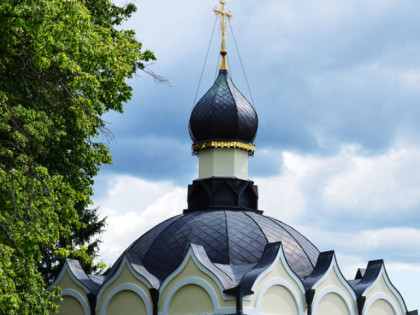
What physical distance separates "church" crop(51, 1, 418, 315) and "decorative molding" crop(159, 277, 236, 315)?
24mm

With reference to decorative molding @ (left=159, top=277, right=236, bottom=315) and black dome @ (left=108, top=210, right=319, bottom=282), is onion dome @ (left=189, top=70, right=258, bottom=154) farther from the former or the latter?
decorative molding @ (left=159, top=277, right=236, bottom=315)

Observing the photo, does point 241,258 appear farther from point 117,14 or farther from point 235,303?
point 117,14

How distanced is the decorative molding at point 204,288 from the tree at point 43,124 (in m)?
3.54

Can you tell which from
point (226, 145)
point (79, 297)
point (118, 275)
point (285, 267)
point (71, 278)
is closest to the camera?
point (285, 267)

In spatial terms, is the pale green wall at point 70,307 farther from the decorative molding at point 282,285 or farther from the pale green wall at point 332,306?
the pale green wall at point 332,306

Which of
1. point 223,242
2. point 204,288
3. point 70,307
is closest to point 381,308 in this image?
point 223,242

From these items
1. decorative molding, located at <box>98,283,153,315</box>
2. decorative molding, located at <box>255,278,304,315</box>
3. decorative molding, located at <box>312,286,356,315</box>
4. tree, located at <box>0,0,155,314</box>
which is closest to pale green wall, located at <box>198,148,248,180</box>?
decorative molding, located at <box>98,283,153,315</box>

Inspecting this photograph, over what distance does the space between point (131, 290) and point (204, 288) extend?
2.17m

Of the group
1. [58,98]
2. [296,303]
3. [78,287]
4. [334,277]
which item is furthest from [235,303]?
[58,98]

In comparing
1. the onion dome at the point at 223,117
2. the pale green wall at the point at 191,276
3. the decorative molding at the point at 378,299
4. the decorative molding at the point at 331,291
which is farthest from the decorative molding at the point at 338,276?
the onion dome at the point at 223,117

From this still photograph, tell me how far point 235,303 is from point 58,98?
260 inches

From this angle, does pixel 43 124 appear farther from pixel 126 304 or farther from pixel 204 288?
pixel 126 304

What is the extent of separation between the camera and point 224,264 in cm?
1983

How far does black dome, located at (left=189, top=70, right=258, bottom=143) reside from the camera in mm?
24047
